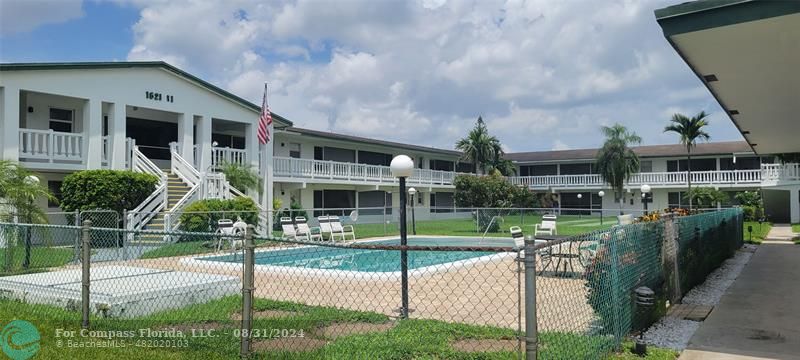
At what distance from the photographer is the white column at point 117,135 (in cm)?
1959

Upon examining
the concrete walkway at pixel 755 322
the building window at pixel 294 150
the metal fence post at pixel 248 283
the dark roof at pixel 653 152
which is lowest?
the concrete walkway at pixel 755 322

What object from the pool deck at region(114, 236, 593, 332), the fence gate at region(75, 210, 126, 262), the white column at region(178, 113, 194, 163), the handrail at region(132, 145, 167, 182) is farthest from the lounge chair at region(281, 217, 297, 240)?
the white column at region(178, 113, 194, 163)

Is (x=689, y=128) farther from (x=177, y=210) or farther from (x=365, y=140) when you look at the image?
(x=177, y=210)

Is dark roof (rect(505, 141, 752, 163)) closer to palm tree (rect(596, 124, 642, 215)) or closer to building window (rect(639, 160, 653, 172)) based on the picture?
building window (rect(639, 160, 653, 172))

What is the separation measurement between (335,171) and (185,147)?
960 centimetres

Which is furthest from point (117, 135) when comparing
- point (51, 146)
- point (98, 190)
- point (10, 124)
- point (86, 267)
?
point (86, 267)

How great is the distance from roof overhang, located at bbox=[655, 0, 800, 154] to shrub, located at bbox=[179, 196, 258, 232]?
12.8 meters

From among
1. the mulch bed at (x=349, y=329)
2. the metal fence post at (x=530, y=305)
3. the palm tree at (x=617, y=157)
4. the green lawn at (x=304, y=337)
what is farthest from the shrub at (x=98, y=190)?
the palm tree at (x=617, y=157)

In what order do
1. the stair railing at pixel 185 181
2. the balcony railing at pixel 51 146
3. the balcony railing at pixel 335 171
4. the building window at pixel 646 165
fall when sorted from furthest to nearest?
1. the building window at pixel 646 165
2. the balcony railing at pixel 335 171
3. the balcony railing at pixel 51 146
4. the stair railing at pixel 185 181

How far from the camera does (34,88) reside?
1745 cm

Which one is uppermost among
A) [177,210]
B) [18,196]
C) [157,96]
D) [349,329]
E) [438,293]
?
[157,96]

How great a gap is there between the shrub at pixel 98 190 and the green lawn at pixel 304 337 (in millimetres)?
10241

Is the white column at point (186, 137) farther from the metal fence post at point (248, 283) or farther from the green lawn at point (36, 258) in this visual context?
the metal fence post at point (248, 283)

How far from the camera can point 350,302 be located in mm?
8594
